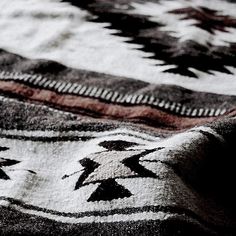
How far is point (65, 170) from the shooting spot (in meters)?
0.57

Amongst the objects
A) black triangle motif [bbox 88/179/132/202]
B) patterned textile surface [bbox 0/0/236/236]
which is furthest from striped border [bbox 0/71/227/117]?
black triangle motif [bbox 88/179/132/202]

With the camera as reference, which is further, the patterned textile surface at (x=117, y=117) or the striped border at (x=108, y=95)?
the striped border at (x=108, y=95)

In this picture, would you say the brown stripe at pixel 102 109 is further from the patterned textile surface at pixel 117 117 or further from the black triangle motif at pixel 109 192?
the black triangle motif at pixel 109 192

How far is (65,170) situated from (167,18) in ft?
1.89

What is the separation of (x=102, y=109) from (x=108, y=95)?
36mm

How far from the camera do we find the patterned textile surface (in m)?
0.48

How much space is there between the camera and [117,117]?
713mm

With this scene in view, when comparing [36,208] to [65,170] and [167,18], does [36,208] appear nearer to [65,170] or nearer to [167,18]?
[65,170]

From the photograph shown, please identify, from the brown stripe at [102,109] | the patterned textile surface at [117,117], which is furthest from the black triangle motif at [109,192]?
the brown stripe at [102,109]

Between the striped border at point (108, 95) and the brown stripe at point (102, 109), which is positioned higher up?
the striped border at point (108, 95)

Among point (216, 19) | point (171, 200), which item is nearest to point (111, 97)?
point (171, 200)

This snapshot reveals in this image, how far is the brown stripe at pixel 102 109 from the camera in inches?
27.4

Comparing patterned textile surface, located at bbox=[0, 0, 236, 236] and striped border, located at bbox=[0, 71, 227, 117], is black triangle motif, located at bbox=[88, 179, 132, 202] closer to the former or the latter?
patterned textile surface, located at bbox=[0, 0, 236, 236]

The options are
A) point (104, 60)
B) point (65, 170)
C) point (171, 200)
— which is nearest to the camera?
point (171, 200)
